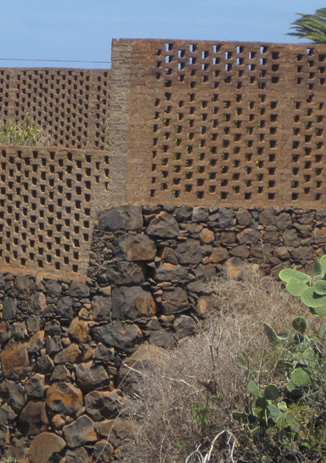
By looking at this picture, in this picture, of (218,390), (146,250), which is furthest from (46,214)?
(218,390)

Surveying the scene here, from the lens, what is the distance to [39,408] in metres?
12.3

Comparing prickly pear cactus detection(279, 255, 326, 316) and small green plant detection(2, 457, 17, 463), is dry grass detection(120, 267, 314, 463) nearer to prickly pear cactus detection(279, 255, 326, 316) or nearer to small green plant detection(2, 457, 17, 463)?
prickly pear cactus detection(279, 255, 326, 316)

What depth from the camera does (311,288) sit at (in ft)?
26.4

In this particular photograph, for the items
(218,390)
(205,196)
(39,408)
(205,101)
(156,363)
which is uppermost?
(205,101)

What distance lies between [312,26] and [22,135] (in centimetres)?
1406

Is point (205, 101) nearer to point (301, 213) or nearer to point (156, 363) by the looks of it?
point (301, 213)

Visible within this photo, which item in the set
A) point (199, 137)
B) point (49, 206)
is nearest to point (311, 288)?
point (199, 137)

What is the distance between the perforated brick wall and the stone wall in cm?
479

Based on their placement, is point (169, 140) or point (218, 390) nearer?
point (218, 390)

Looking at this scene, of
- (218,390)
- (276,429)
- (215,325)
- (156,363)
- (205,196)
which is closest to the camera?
(276,429)

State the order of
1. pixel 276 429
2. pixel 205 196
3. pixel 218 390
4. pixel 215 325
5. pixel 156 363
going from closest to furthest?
pixel 276 429 < pixel 218 390 < pixel 215 325 < pixel 156 363 < pixel 205 196

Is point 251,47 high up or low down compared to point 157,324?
up

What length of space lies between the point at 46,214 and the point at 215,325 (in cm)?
304

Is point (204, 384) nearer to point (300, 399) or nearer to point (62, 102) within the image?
point (300, 399)
